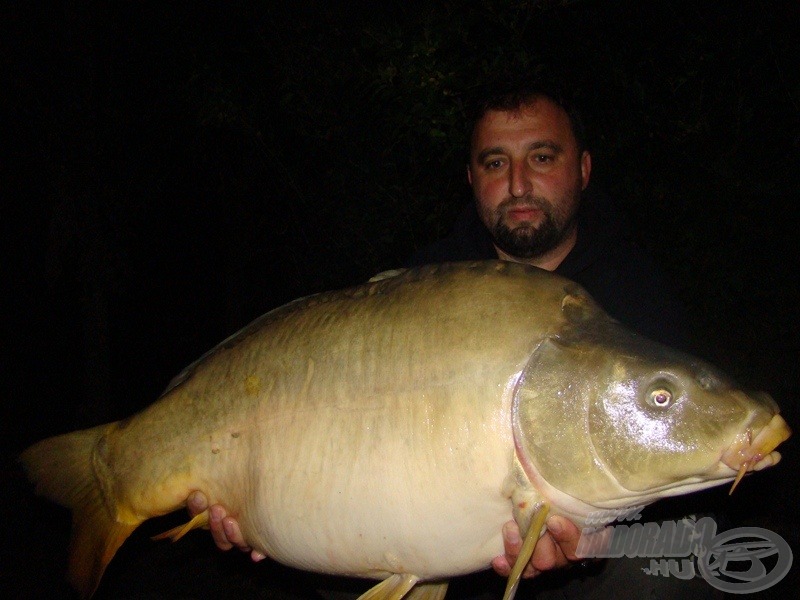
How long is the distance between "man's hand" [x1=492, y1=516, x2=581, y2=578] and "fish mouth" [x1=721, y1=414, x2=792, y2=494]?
39cm

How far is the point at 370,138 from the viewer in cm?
430

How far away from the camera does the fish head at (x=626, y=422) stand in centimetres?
122

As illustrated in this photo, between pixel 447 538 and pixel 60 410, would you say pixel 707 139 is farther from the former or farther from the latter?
pixel 60 410

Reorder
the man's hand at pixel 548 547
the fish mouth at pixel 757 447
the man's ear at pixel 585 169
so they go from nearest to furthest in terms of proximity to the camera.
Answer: the fish mouth at pixel 757 447 < the man's hand at pixel 548 547 < the man's ear at pixel 585 169

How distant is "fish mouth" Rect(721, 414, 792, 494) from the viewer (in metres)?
1.20

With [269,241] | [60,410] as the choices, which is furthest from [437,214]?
[60,410]

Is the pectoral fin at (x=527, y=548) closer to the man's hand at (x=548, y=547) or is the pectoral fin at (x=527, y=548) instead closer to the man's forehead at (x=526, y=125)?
the man's hand at (x=548, y=547)

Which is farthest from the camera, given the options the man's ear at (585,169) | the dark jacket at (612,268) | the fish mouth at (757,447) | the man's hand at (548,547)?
the man's ear at (585,169)

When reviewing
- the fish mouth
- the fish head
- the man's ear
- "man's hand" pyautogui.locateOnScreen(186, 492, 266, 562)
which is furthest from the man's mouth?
"man's hand" pyautogui.locateOnScreen(186, 492, 266, 562)

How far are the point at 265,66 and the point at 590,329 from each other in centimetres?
450

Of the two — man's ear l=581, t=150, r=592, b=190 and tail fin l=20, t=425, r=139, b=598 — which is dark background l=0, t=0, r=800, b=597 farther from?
man's ear l=581, t=150, r=592, b=190

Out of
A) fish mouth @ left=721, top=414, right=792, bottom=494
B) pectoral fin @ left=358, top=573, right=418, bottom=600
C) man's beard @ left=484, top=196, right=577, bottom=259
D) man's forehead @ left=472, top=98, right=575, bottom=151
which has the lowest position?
pectoral fin @ left=358, top=573, right=418, bottom=600

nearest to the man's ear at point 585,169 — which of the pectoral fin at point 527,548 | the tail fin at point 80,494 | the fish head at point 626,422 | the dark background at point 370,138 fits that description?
the dark background at point 370,138

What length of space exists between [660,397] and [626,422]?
0.29 feet
